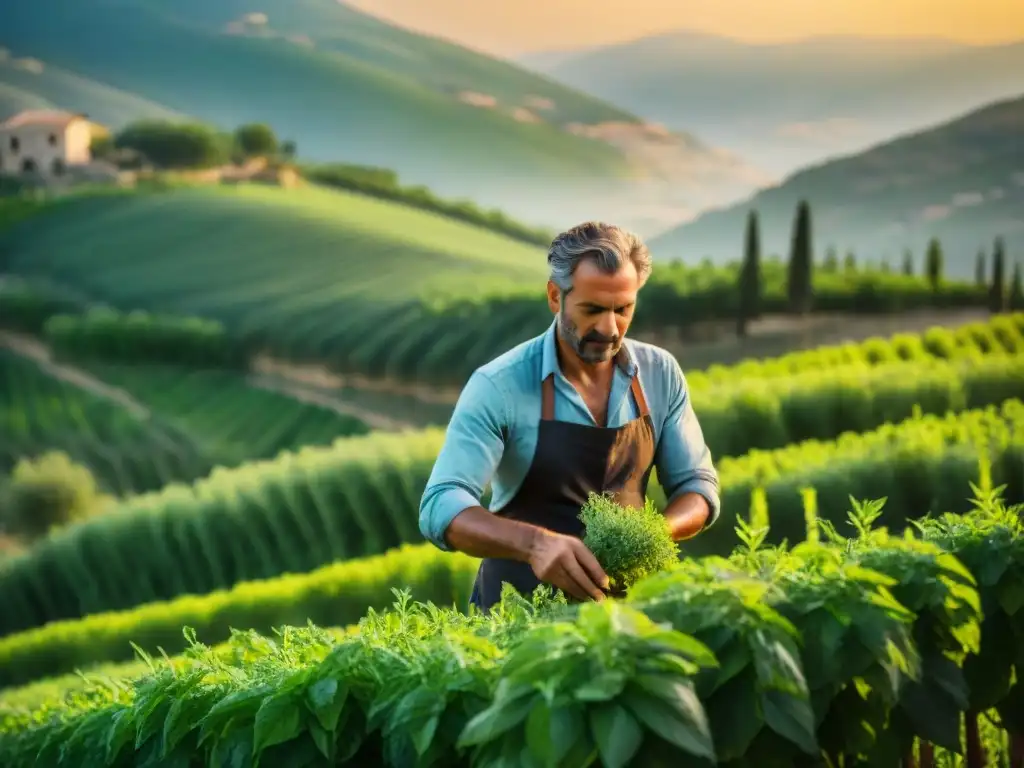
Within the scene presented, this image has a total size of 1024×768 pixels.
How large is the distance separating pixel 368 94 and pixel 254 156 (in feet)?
10.1

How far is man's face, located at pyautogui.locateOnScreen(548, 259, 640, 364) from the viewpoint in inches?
125

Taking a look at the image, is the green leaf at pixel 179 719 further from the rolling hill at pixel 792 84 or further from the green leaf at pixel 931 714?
the rolling hill at pixel 792 84

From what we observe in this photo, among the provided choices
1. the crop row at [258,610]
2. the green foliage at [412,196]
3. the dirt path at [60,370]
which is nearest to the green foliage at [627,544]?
the crop row at [258,610]

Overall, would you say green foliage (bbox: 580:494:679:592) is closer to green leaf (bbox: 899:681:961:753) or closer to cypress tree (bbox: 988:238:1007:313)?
green leaf (bbox: 899:681:961:753)

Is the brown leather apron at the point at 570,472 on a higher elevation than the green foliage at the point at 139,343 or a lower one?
higher

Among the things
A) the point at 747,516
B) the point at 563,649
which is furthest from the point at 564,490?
the point at 747,516

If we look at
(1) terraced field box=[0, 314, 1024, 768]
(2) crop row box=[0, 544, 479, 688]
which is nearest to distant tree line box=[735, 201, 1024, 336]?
(1) terraced field box=[0, 314, 1024, 768]

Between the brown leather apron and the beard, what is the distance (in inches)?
8.7

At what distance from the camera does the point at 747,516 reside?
26.8 feet

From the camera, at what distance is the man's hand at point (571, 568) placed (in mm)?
2922

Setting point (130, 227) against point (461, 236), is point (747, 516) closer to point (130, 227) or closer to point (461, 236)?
point (461, 236)

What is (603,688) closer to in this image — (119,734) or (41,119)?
(119,734)

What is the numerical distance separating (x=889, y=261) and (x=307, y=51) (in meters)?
12.8

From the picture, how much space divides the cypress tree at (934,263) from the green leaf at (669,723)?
17.0 m
